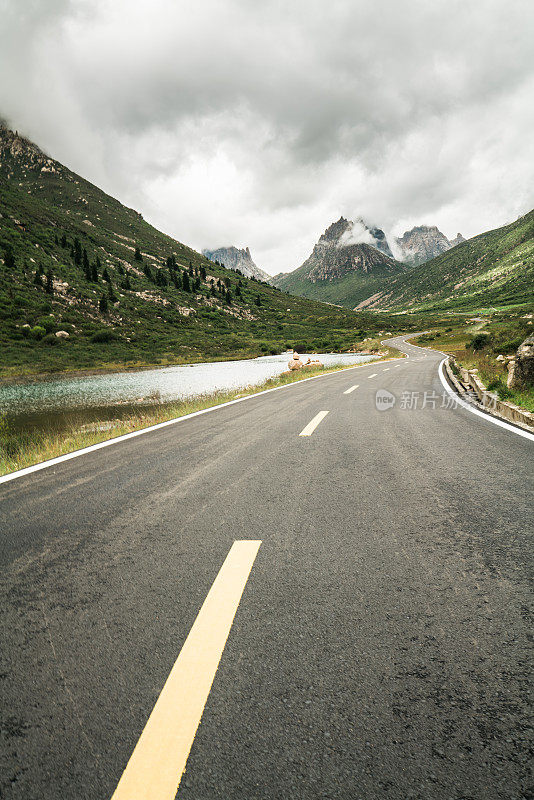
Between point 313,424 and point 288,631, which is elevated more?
point 313,424

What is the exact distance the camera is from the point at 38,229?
9844 centimetres

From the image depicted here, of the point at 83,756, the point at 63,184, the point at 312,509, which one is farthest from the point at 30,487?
the point at 63,184

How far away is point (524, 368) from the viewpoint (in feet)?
33.2

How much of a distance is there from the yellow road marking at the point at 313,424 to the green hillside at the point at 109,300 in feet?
141

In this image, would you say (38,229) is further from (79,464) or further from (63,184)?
(79,464)

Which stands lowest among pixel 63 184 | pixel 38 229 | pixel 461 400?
pixel 461 400

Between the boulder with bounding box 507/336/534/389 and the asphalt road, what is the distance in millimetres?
7435

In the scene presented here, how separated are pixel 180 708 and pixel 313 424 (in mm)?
6378

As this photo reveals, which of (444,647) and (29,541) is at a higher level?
(29,541)

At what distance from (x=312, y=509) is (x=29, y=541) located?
2583mm
